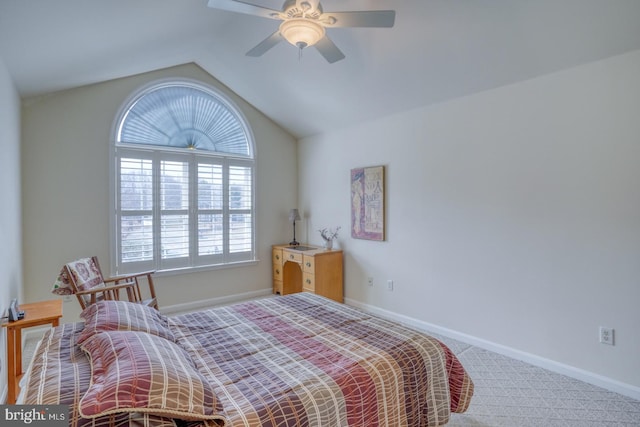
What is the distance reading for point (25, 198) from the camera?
127 inches

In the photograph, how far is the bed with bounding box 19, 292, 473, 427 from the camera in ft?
3.65

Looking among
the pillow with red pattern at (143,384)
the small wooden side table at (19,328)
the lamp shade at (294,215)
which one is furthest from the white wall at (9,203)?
the lamp shade at (294,215)

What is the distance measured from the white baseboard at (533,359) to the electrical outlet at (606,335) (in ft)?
0.87

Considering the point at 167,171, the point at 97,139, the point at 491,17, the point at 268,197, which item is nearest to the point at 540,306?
the point at 491,17

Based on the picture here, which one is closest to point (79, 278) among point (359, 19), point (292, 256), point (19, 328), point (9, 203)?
point (19, 328)

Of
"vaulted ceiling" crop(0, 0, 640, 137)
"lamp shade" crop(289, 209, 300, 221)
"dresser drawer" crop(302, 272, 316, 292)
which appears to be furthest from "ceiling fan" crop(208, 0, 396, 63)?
"lamp shade" crop(289, 209, 300, 221)

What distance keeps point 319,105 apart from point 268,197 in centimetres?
162

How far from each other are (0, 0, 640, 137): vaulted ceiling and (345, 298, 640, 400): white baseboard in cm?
238

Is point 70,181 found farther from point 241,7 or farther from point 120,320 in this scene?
point 241,7

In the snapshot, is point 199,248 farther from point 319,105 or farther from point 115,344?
point 115,344

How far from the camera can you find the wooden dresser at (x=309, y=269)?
4164 mm

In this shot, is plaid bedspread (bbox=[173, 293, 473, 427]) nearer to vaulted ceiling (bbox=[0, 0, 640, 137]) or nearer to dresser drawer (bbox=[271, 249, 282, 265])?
vaulted ceiling (bbox=[0, 0, 640, 137])

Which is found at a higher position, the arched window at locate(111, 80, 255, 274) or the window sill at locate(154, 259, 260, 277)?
the arched window at locate(111, 80, 255, 274)

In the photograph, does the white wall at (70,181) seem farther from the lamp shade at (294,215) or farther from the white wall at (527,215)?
the white wall at (527,215)
